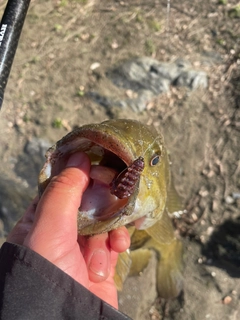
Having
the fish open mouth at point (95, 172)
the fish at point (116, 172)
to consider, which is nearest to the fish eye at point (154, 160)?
the fish at point (116, 172)

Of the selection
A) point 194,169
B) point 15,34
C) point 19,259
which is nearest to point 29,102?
point 194,169

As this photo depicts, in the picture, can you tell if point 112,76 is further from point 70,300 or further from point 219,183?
point 70,300

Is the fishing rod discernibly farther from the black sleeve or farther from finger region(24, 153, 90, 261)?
the black sleeve

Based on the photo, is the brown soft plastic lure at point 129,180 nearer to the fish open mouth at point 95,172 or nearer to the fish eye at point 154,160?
the fish open mouth at point 95,172

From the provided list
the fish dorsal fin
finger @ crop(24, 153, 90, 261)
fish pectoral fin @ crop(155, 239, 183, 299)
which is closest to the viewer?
finger @ crop(24, 153, 90, 261)

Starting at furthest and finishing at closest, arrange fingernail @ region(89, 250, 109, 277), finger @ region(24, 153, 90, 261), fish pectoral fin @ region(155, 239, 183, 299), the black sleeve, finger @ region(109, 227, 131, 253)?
fish pectoral fin @ region(155, 239, 183, 299) → finger @ region(109, 227, 131, 253) → fingernail @ region(89, 250, 109, 277) → finger @ region(24, 153, 90, 261) → the black sleeve

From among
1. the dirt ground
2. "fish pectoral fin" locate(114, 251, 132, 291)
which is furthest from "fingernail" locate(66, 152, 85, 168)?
the dirt ground
